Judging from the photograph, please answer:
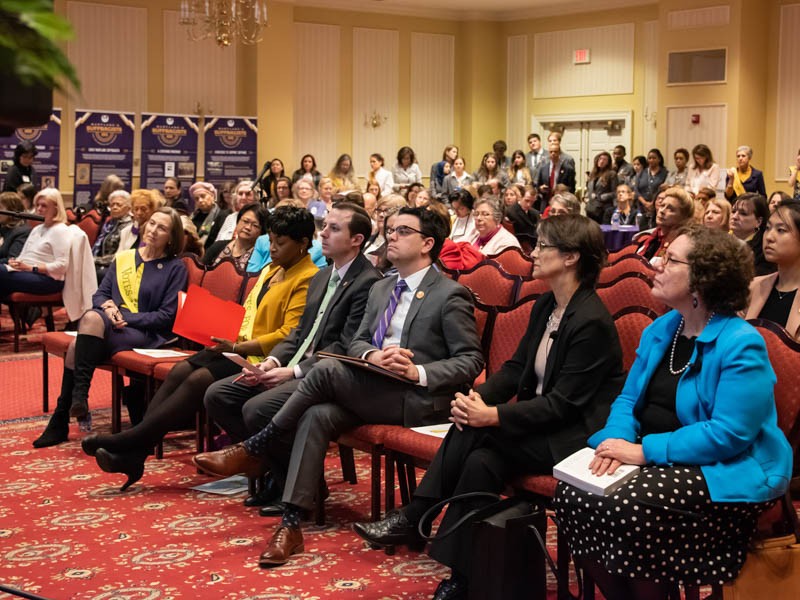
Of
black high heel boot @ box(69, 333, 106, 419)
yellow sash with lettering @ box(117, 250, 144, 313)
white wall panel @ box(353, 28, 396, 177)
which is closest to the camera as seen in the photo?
black high heel boot @ box(69, 333, 106, 419)

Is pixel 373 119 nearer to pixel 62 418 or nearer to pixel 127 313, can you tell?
pixel 127 313

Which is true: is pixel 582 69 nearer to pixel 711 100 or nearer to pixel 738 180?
pixel 711 100

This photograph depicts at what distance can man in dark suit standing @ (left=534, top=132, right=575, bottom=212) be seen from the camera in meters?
15.8

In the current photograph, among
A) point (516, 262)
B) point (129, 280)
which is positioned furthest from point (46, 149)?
point (516, 262)

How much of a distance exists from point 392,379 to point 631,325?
910mm

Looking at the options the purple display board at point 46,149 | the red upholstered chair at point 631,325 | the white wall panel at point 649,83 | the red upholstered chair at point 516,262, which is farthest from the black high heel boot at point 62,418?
the white wall panel at point 649,83

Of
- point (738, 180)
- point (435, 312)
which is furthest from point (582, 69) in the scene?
point (435, 312)

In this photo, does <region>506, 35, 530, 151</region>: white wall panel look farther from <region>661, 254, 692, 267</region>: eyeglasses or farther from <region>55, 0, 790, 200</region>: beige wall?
<region>661, 254, 692, 267</region>: eyeglasses

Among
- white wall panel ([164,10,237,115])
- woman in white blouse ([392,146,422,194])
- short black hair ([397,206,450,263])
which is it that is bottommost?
short black hair ([397,206,450,263])

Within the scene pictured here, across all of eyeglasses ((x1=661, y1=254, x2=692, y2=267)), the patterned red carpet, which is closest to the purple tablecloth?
the patterned red carpet

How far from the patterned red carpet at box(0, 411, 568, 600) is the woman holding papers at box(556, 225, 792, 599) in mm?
911

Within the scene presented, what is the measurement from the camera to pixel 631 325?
3.89 m

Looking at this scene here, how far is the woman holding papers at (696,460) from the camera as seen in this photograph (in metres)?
2.80

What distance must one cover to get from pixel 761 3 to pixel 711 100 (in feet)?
5.25
